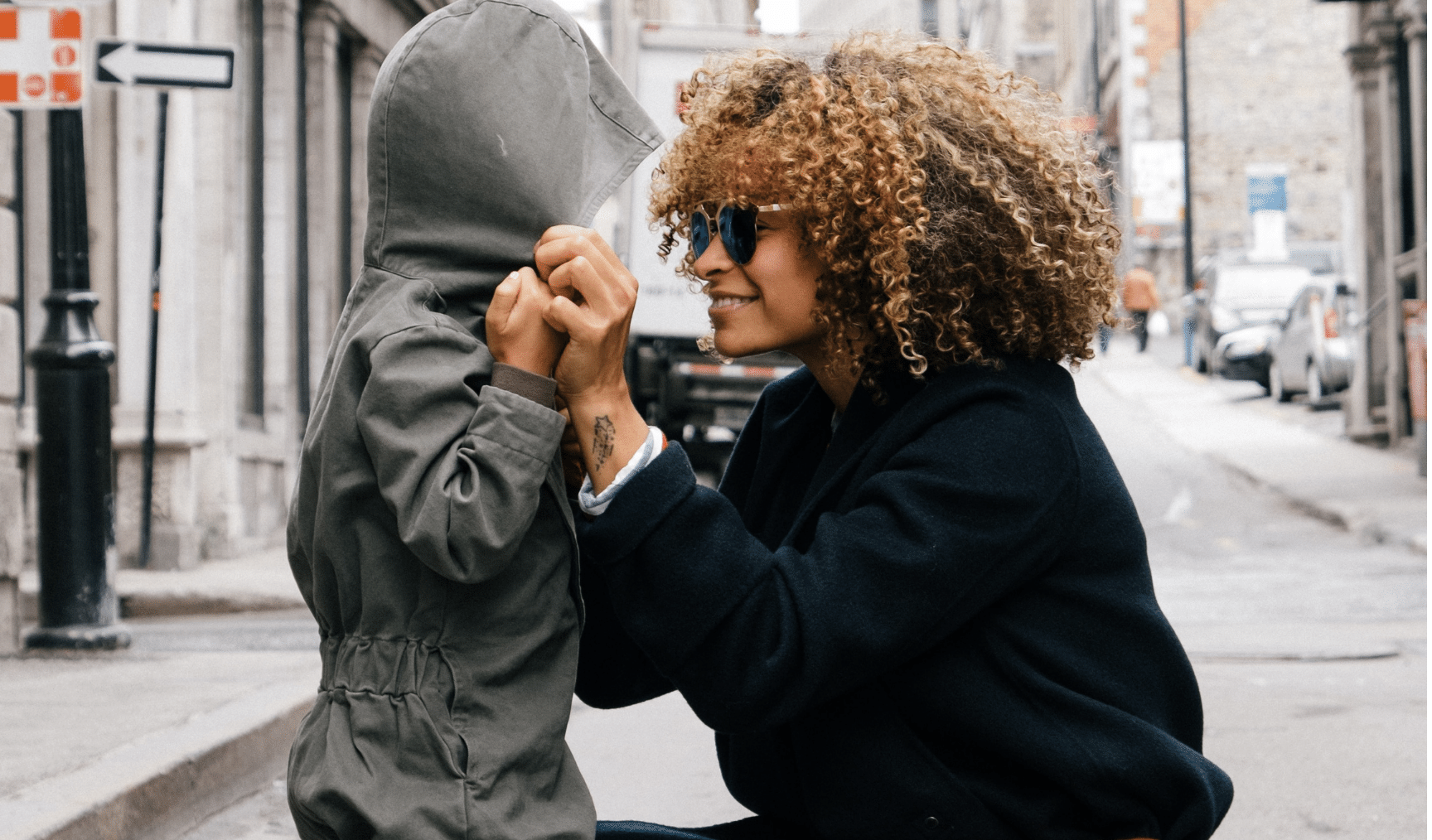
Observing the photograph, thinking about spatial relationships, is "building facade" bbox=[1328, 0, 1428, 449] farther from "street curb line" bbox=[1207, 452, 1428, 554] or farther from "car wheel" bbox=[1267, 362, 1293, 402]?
"car wheel" bbox=[1267, 362, 1293, 402]

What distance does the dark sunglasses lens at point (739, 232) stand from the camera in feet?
6.27

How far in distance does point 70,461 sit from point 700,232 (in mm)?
5119

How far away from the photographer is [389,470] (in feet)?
5.14

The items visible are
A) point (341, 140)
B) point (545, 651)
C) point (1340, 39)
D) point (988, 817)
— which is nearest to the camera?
point (545, 651)

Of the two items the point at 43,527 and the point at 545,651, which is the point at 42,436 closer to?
the point at 43,527

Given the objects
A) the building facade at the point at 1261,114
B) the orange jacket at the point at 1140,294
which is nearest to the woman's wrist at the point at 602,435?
the orange jacket at the point at 1140,294

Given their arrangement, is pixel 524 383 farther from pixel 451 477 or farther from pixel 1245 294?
pixel 1245 294

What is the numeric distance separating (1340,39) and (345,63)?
30883mm

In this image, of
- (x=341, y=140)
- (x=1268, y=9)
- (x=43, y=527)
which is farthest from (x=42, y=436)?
(x=1268, y=9)

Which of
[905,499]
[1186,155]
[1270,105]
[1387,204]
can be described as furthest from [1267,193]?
[905,499]

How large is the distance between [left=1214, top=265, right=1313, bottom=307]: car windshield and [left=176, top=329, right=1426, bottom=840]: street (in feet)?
41.8

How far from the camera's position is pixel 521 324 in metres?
1.66

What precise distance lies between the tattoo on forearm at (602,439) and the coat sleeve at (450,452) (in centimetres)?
9

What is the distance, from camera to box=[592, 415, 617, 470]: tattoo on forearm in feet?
5.63
